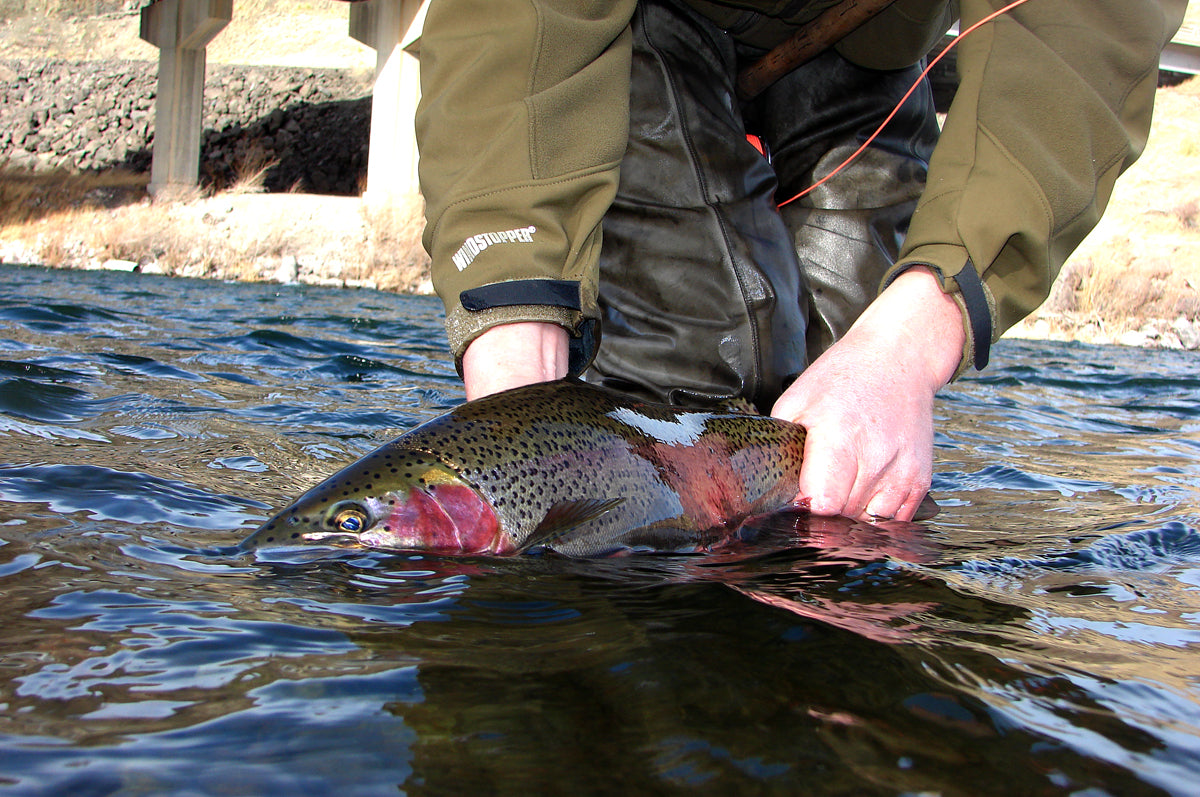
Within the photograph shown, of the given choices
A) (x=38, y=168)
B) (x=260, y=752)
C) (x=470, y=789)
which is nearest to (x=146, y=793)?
(x=260, y=752)

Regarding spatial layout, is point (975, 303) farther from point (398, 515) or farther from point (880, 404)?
point (398, 515)

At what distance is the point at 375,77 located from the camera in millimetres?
19219

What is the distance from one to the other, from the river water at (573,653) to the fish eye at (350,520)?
52 millimetres

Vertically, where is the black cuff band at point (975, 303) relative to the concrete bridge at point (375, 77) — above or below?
below

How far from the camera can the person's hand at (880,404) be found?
6.73 feet

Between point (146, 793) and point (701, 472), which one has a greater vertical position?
point (701, 472)

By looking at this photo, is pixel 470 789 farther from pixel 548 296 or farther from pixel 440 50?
pixel 440 50

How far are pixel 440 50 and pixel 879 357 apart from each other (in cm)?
138

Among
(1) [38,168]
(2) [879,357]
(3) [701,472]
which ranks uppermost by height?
(1) [38,168]

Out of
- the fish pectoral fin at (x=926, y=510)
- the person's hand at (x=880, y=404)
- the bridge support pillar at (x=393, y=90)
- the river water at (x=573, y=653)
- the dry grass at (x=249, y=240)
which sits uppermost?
the bridge support pillar at (x=393, y=90)

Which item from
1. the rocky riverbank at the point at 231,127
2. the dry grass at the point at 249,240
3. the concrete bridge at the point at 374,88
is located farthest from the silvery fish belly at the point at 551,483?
the rocky riverbank at the point at 231,127

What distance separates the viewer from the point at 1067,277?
16078 mm

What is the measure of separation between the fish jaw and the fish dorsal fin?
0.16 feet

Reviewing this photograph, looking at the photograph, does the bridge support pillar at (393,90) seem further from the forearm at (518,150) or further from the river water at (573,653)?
the river water at (573,653)
